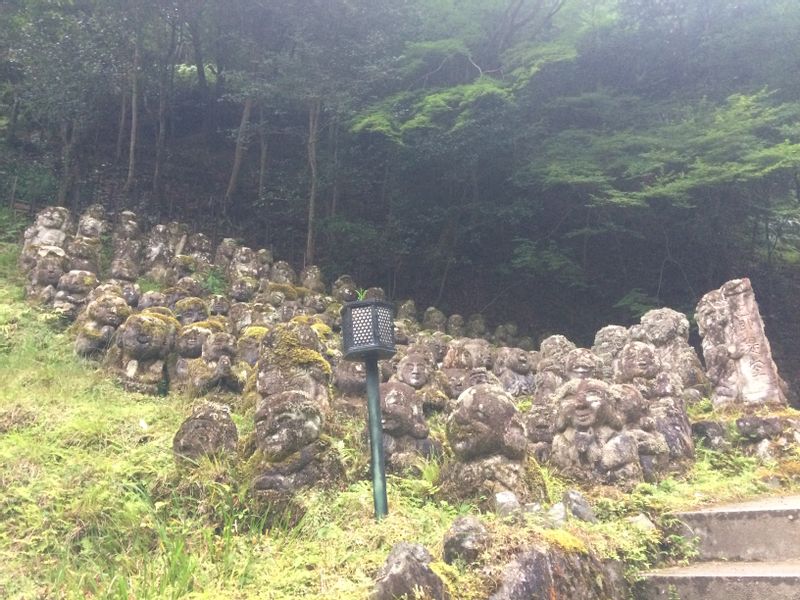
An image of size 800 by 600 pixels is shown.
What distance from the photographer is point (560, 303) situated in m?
16.9

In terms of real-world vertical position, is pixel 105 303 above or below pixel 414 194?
below

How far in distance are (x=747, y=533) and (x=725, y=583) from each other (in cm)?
80

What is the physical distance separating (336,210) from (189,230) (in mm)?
3496

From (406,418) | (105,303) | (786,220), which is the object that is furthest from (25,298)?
(786,220)

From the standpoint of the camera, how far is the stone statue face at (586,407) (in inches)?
210

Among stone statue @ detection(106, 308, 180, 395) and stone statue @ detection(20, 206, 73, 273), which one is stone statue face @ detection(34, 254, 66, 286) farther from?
stone statue @ detection(106, 308, 180, 395)

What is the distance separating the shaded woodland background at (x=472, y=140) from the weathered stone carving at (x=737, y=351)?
562cm

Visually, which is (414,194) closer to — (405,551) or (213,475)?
(213,475)

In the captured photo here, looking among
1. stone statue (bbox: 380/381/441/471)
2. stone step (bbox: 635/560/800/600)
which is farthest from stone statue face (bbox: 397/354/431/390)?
stone step (bbox: 635/560/800/600)

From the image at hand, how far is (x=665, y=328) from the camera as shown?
9125 millimetres

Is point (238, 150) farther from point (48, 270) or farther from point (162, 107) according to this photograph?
point (48, 270)

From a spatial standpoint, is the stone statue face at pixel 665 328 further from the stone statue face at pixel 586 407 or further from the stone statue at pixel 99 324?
the stone statue at pixel 99 324

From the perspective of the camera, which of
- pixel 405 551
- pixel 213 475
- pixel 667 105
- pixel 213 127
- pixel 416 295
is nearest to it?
pixel 405 551

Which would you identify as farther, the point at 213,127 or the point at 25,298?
the point at 213,127
